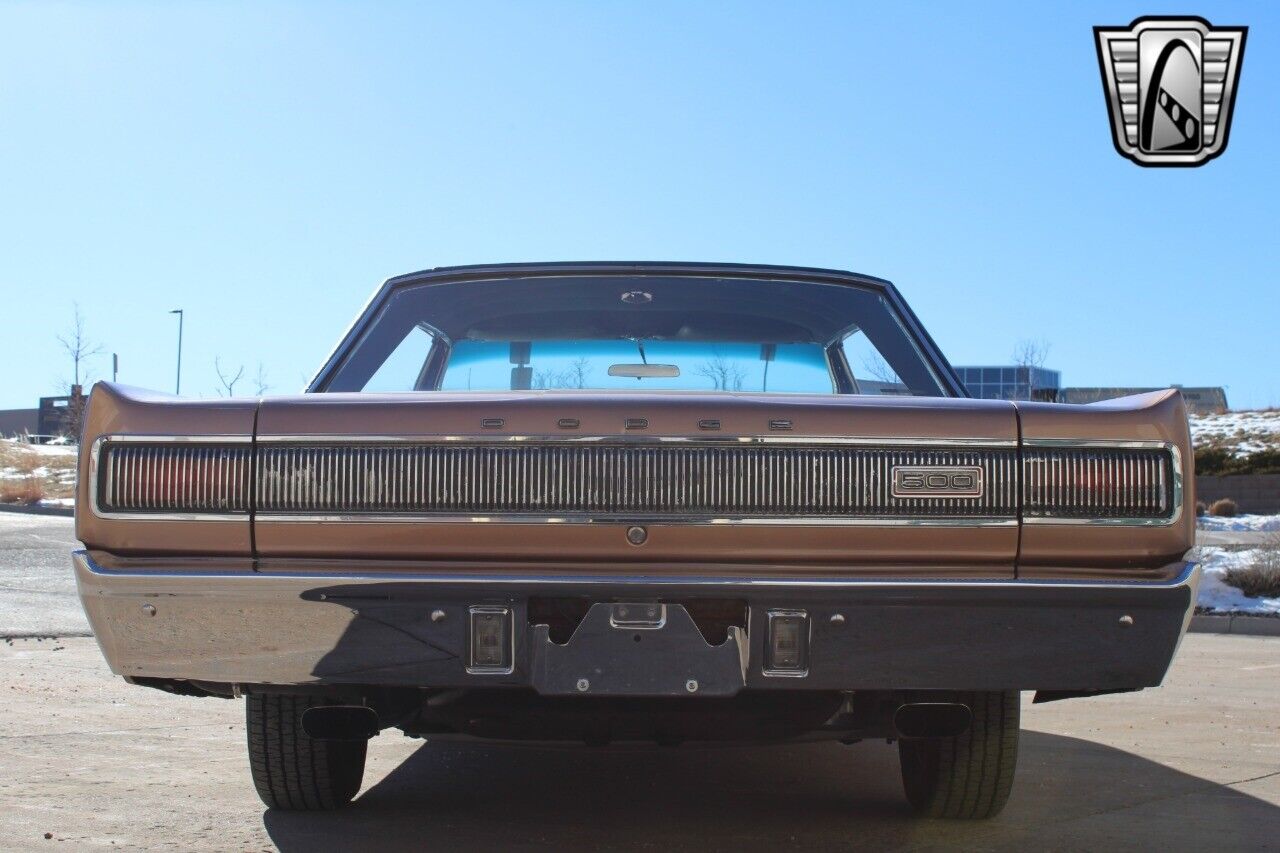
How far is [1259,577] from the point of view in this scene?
1257 cm

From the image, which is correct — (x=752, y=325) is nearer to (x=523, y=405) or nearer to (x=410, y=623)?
(x=523, y=405)

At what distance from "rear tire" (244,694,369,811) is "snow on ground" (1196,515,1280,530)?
2306 centimetres

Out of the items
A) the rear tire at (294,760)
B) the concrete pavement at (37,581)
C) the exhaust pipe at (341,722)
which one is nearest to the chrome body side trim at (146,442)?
the exhaust pipe at (341,722)

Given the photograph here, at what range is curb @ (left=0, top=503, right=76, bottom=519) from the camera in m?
26.6

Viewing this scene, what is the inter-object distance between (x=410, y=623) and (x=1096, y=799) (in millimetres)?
2410

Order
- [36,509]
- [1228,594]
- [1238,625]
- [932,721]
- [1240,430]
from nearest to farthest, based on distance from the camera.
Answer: [932,721] → [1238,625] → [1228,594] → [36,509] → [1240,430]

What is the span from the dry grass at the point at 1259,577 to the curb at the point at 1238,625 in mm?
1317

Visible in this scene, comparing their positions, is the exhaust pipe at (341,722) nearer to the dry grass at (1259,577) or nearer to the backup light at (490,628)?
the backup light at (490,628)

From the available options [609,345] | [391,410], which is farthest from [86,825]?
[609,345]

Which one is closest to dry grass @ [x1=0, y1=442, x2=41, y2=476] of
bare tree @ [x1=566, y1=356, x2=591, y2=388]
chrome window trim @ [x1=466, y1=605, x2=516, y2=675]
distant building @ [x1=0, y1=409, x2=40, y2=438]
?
bare tree @ [x1=566, y1=356, x2=591, y2=388]

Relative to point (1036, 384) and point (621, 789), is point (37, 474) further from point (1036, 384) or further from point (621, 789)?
point (621, 789)

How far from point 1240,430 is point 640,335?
118 feet

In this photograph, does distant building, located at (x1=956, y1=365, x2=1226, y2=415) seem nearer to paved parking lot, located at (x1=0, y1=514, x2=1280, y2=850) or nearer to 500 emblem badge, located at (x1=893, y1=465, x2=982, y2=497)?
paved parking lot, located at (x1=0, y1=514, x2=1280, y2=850)

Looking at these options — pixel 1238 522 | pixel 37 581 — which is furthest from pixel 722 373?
pixel 1238 522
